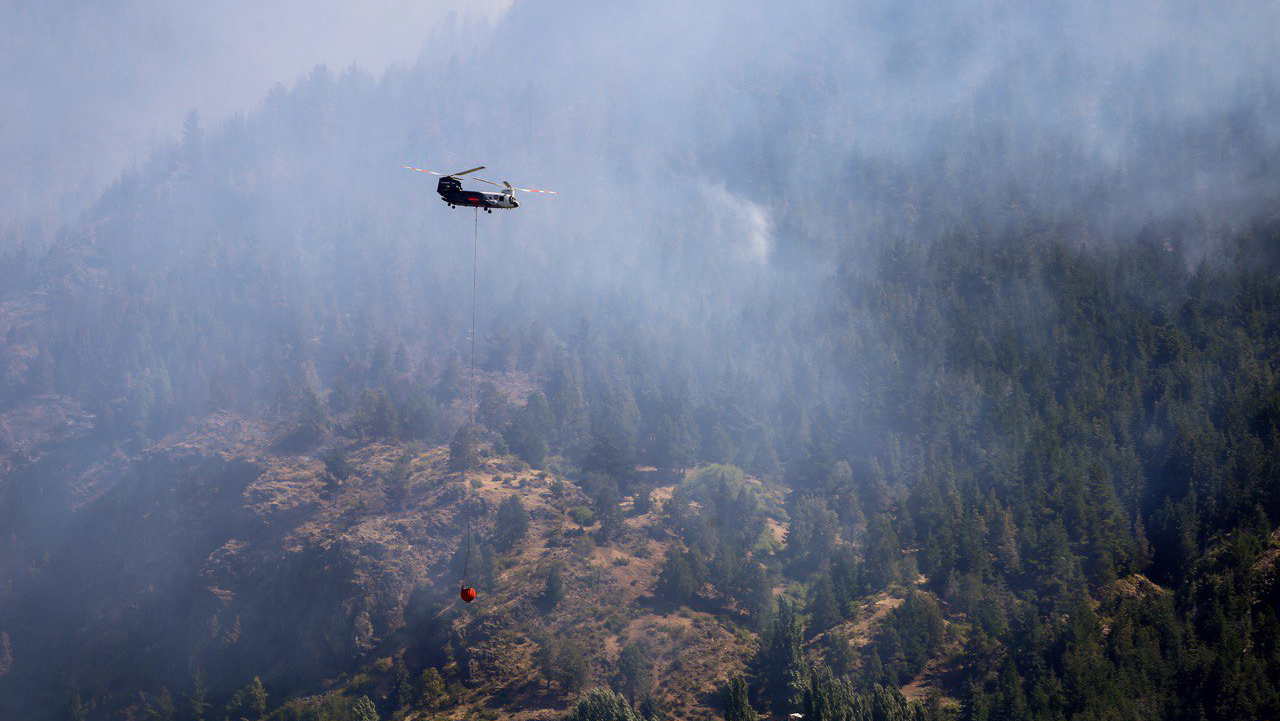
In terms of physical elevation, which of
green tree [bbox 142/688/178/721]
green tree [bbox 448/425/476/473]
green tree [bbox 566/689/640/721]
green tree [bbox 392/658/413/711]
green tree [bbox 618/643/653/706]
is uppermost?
green tree [bbox 448/425/476/473]

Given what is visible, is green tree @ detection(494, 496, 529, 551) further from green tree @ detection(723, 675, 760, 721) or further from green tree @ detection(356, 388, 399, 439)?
green tree @ detection(723, 675, 760, 721)

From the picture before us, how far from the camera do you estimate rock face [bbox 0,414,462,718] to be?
420ft

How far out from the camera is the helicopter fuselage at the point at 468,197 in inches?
2685

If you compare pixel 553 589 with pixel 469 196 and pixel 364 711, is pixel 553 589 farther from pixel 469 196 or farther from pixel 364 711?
pixel 469 196

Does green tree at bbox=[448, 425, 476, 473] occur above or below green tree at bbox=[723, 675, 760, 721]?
above

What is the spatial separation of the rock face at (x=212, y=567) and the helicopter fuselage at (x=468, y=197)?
261 ft

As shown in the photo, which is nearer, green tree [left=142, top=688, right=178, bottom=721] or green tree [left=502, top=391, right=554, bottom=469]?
green tree [left=142, top=688, right=178, bottom=721]

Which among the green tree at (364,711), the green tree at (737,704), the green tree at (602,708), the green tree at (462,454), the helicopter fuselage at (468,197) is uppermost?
the helicopter fuselage at (468,197)

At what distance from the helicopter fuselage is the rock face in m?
79.5

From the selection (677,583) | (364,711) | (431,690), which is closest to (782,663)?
(677,583)

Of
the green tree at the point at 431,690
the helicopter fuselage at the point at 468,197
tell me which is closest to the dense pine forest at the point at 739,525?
the green tree at the point at 431,690

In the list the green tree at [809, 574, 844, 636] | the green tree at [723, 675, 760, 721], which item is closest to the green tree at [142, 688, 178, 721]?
the green tree at [723, 675, 760, 721]

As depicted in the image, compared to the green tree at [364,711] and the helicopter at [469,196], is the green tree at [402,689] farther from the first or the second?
the helicopter at [469,196]

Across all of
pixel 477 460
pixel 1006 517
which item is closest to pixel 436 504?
pixel 477 460
